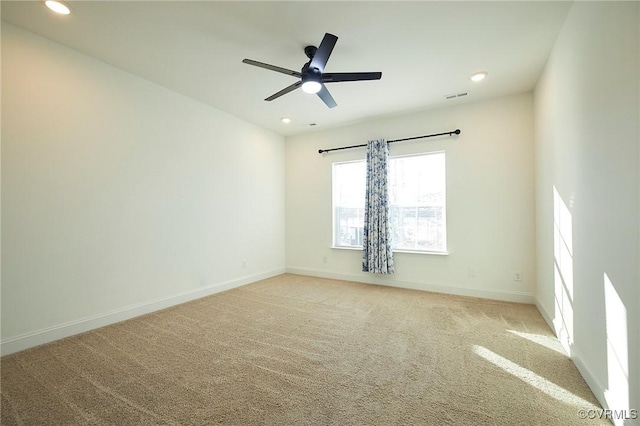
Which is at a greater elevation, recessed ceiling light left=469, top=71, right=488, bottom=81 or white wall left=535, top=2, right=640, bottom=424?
recessed ceiling light left=469, top=71, right=488, bottom=81

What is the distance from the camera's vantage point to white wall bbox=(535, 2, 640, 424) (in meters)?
1.36

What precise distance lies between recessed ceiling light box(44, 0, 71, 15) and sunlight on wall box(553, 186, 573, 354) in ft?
14.7

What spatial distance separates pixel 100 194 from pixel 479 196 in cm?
482

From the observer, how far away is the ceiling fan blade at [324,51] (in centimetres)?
200

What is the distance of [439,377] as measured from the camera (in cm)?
193

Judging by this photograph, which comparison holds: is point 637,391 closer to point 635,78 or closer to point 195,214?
point 635,78

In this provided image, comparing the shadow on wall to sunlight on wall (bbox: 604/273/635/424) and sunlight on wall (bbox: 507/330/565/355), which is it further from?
sunlight on wall (bbox: 507/330/565/355)

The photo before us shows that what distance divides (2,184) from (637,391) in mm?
4551

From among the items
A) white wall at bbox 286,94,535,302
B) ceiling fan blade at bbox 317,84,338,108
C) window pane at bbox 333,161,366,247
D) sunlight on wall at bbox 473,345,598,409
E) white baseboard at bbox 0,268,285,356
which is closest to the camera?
sunlight on wall at bbox 473,345,598,409

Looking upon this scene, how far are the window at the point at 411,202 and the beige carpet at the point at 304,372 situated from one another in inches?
51.5

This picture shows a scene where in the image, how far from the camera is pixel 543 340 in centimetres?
248

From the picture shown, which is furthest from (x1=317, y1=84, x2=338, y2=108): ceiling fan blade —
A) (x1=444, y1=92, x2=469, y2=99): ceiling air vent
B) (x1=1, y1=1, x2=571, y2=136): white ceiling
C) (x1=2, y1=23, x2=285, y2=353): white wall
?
(x1=2, y1=23, x2=285, y2=353): white wall

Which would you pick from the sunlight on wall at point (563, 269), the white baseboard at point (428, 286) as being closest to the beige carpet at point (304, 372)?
the sunlight on wall at point (563, 269)

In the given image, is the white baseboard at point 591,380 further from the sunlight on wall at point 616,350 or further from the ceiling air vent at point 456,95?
the ceiling air vent at point 456,95
